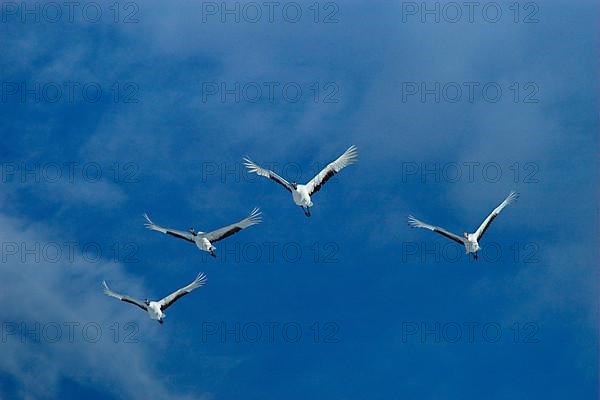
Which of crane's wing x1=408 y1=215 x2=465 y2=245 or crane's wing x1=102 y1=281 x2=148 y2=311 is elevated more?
crane's wing x1=408 y1=215 x2=465 y2=245

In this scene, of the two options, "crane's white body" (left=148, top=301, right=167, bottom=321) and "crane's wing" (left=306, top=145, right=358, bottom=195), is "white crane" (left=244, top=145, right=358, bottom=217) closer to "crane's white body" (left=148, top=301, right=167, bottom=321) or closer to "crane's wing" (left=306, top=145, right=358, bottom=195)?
"crane's wing" (left=306, top=145, right=358, bottom=195)

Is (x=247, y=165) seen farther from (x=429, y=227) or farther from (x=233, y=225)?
(x=429, y=227)

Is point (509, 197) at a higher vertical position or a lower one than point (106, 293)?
higher

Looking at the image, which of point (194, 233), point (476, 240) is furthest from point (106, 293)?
point (476, 240)

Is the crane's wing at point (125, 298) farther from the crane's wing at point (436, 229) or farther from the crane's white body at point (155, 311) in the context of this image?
the crane's wing at point (436, 229)

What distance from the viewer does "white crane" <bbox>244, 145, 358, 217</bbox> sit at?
42.7 meters

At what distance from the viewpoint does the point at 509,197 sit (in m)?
45.2

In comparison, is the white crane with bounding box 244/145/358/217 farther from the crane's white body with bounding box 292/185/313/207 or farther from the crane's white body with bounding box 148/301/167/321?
the crane's white body with bounding box 148/301/167/321

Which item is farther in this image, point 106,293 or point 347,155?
point 106,293

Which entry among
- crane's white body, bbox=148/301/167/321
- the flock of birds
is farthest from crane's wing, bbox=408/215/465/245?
crane's white body, bbox=148/301/167/321

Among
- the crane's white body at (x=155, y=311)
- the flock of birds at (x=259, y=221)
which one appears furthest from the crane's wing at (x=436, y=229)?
the crane's white body at (x=155, y=311)

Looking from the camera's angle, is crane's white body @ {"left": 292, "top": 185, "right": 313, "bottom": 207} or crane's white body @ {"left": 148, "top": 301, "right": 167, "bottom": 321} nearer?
crane's white body @ {"left": 292, "top": 185, "right": 313, "bottom": 207}

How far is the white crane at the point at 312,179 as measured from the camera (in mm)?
42656

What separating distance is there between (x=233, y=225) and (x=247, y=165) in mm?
2974
